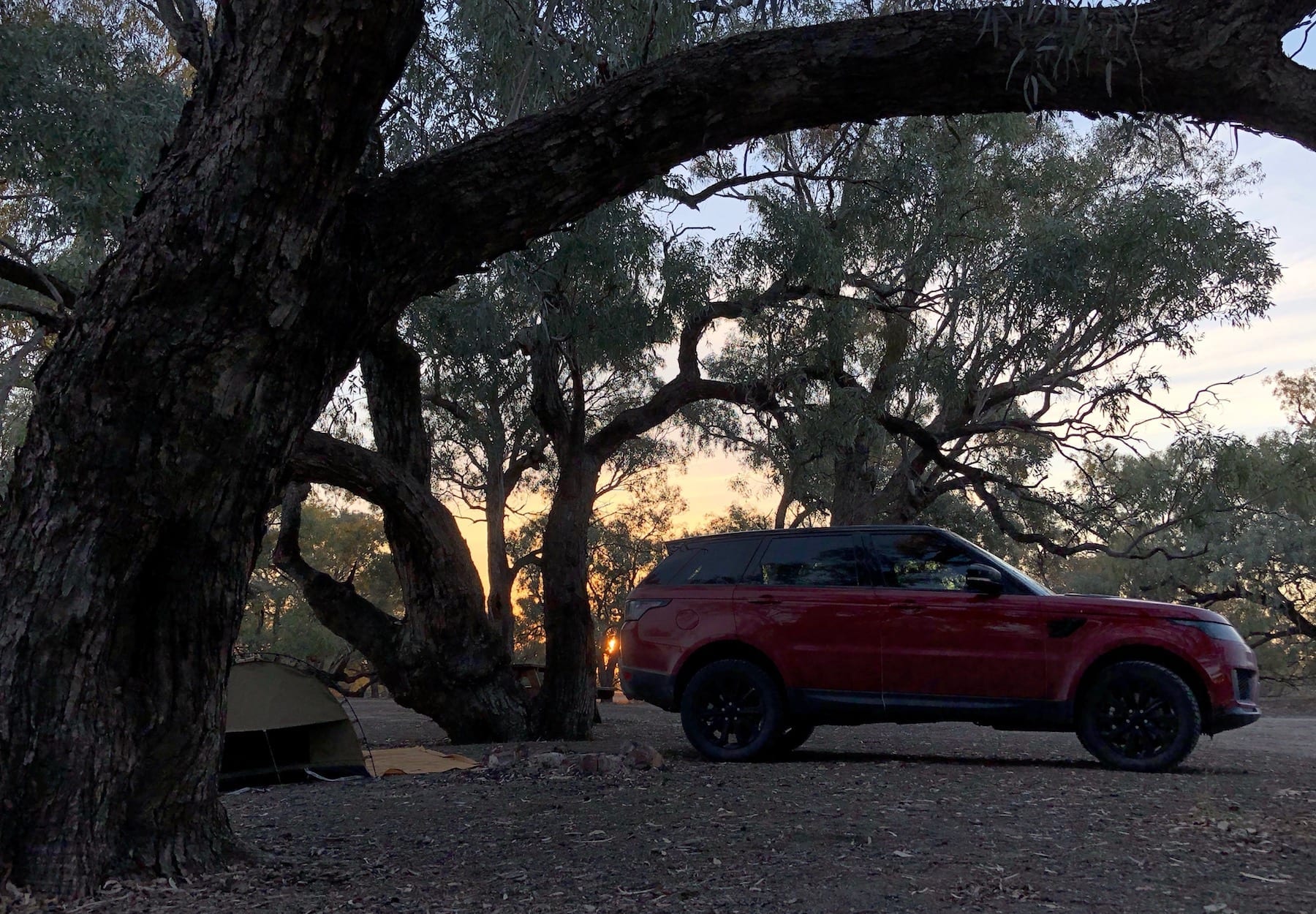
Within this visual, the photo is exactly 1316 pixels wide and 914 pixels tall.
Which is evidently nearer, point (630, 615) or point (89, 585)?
point (89, 585)

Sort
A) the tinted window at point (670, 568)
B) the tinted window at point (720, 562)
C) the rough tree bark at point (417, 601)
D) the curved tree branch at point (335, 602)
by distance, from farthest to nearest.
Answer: the curved tree branch at point (335, 602), the rough tree bark at point (417, 601), the tinted window at point (670, 568), the tinted window at point (720, 562)

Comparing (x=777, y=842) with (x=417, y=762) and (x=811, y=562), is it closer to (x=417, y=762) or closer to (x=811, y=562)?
(x=811, y=562)

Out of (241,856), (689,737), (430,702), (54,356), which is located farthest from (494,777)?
(54,356)

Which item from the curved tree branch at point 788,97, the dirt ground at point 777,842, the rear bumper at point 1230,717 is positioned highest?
the curved tree branch at point 788,97

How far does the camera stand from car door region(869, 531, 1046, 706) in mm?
8727

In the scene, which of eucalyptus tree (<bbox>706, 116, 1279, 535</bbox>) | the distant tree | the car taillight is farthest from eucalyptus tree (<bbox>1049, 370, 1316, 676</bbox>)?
the distant tree

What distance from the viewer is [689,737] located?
30.9 feet

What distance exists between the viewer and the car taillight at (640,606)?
32.1ft

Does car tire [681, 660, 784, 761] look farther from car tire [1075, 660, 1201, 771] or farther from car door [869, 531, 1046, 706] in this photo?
car tire [1075, 660, 1201, 771]

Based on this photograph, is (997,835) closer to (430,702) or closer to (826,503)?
(430,702)

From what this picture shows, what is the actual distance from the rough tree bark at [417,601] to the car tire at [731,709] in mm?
3231

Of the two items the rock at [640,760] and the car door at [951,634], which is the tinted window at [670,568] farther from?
the rock at [640,760]

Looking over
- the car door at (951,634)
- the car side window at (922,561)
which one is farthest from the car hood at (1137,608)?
the car side window at (922,561)

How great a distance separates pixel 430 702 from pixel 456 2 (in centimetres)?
700
